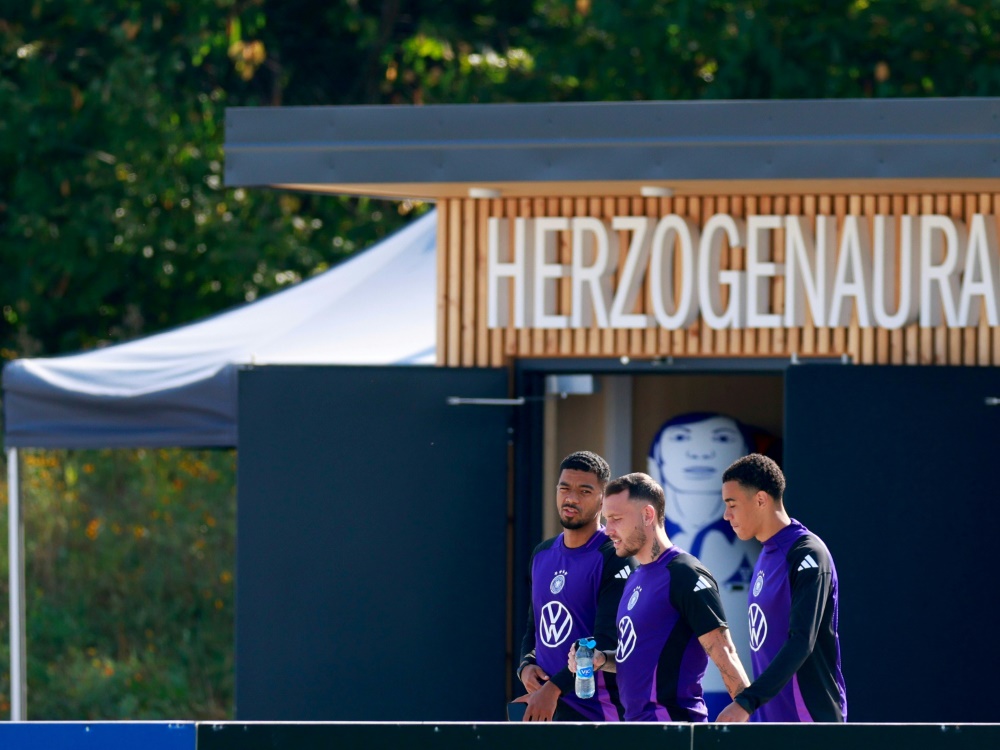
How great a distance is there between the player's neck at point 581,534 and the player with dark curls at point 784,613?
0.88 metres

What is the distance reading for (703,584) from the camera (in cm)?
599

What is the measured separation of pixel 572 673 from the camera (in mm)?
6547

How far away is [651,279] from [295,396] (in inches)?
71.9

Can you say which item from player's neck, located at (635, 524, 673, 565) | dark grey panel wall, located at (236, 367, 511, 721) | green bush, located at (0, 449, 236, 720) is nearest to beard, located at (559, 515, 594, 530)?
player's neck, located at (635, 524, 673, 565)

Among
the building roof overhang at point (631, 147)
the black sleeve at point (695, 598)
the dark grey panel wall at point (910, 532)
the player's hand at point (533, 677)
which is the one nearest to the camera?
the black sleeve at point (695, 598)

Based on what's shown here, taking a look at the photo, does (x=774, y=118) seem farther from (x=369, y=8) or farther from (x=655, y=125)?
(x=369, y=8)

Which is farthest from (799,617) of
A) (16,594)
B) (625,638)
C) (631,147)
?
(16,594)

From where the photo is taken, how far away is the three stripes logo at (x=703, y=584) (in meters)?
5.97

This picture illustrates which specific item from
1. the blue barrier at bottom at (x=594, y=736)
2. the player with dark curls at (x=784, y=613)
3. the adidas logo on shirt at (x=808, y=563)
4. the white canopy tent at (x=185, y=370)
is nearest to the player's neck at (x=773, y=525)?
the player with dark curls at (x=784, y=613)

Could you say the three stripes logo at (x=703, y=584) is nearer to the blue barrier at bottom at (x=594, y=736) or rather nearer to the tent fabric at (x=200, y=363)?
the blue barrier at bottom at (x=594, y=736)


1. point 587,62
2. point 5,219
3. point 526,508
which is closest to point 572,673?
point 526,508

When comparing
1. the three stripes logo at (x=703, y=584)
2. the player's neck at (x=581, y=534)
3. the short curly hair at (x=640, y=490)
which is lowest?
the three stripes logo at (x=703, y=584)

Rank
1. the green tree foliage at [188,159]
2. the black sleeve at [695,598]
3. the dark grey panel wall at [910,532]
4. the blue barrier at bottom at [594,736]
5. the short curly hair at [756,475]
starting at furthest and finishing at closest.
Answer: the green tree foliage at [188,159]
the dark grey panel wall at [910,532]
the short curly hair at [756,475]
the black sleeve at [695,598]
the blue barrier at bottom at [594,736]

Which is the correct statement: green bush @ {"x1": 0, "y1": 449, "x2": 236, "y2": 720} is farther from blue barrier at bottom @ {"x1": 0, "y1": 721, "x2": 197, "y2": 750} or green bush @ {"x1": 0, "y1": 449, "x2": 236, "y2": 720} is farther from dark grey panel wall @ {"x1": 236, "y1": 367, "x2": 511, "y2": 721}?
blue barrier at bottom @ {"x1": 0, "y1": 721, "x2": 197, "y2": 750}
